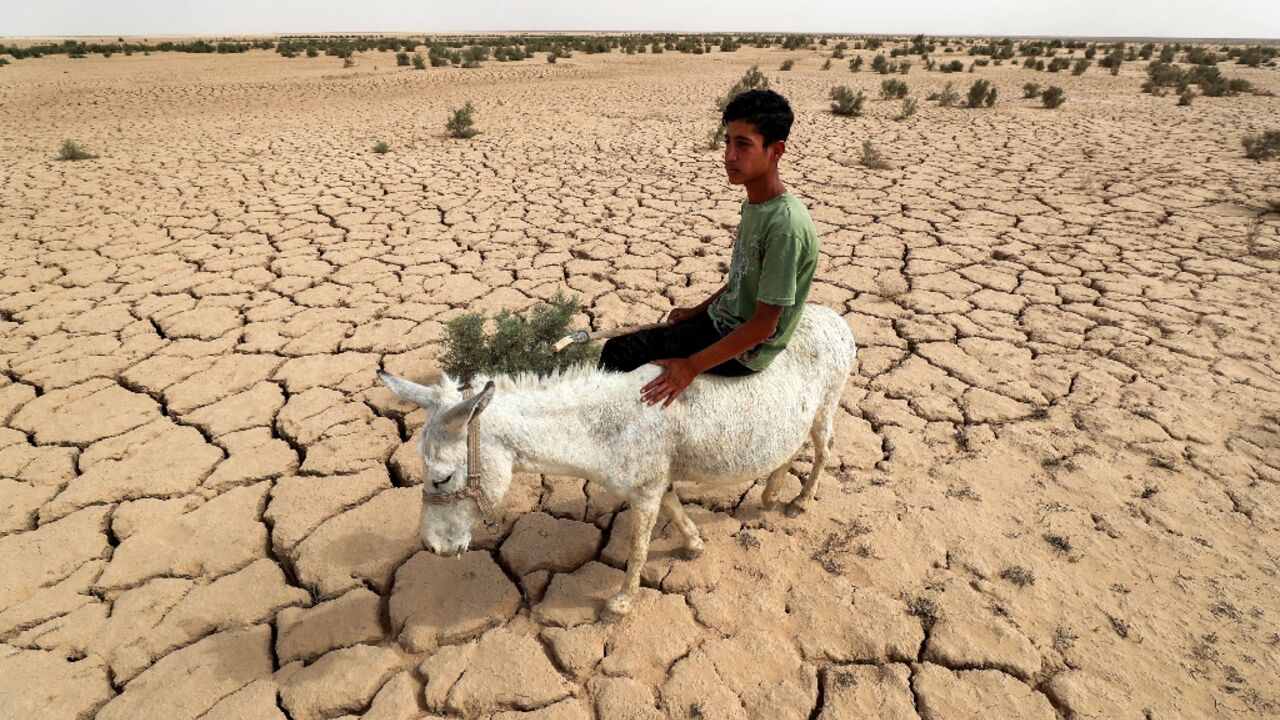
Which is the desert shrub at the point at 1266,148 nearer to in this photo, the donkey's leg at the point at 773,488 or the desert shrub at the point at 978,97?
the desert shrub at the point at 978,97

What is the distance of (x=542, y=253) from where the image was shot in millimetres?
4953

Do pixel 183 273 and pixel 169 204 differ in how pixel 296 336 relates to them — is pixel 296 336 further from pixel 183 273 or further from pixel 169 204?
pixel 169 204

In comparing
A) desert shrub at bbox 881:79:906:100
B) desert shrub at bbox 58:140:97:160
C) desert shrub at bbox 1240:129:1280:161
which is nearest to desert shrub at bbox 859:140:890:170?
desert shrub at bbox 1240:129:1280:161

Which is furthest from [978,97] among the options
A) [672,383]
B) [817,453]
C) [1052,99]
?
[672,383]

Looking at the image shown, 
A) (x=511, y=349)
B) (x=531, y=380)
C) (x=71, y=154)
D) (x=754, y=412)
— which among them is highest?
(x=71, y=154)

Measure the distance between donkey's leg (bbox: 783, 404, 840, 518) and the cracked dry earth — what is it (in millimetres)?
106

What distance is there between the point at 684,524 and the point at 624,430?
24.1 inches

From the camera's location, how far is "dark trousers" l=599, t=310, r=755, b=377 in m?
1.84

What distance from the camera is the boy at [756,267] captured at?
145cm

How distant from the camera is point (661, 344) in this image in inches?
74.0

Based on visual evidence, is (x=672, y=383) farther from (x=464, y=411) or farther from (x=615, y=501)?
(x=615, y=501)

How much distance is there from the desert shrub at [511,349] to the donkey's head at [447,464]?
4.39 ft

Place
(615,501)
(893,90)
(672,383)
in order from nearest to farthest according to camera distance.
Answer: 1. (672,383)
2. (615,501)
3. (893,90)

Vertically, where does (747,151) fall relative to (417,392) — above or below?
above
